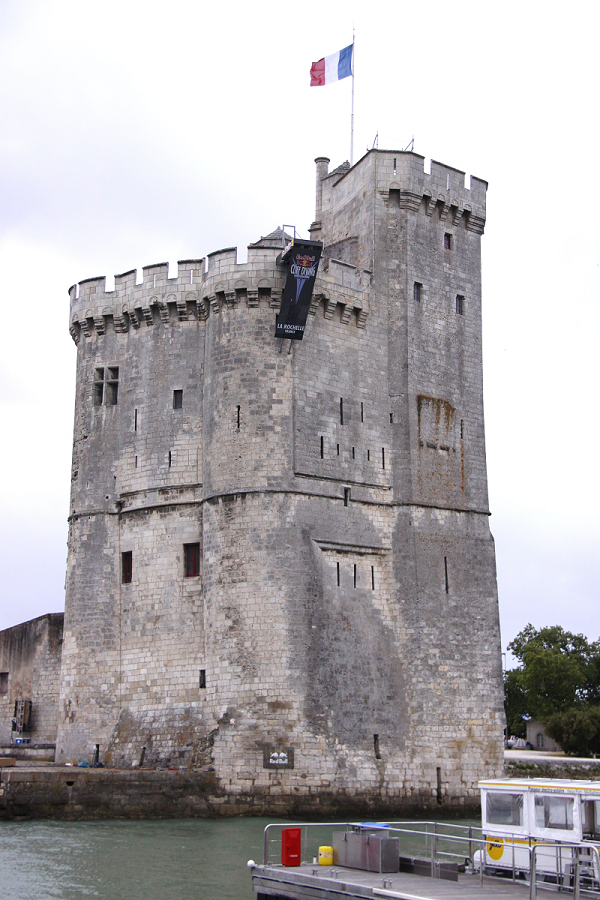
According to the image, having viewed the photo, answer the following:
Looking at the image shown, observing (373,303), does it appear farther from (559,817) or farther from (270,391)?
(559,817)

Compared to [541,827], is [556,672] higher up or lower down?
higher up

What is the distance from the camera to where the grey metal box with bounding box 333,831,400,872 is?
53.9 feet

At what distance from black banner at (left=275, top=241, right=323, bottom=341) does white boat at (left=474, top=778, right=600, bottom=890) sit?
16.6 meters

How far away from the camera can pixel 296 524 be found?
3036 cm

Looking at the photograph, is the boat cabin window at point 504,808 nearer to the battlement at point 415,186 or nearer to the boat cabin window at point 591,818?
the boat cabin window at point 591,818

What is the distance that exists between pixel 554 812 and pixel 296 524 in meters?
14.8

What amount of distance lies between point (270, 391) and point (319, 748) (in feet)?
32.4

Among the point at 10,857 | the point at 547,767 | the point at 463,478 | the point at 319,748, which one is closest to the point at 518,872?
the point at 10,857

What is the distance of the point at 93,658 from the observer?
32625mm

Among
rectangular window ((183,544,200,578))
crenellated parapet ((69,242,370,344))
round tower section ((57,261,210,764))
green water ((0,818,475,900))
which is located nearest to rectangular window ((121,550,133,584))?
round tower section ((57,261,210,764))

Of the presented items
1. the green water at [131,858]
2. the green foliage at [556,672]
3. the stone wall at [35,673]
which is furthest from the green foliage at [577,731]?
the green water at [131,858]

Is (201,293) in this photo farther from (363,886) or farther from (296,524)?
(363,886)

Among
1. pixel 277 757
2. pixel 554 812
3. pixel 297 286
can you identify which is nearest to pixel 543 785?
pixel 554 812

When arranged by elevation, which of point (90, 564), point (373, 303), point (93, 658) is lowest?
point (93, 658)
